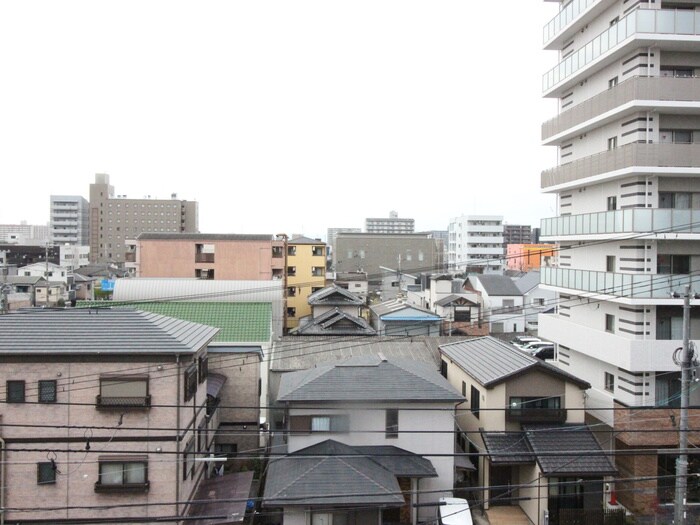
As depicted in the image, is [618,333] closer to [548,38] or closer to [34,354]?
[548,38]

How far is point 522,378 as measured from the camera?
16.2m

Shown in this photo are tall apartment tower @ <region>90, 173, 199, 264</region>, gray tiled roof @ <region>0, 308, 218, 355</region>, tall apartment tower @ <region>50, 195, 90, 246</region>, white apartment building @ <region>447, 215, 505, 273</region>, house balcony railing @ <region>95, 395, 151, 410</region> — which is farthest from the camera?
tall apartment tower @ <region>50, 195, 90, 246</region>

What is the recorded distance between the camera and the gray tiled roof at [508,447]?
49.1 feet

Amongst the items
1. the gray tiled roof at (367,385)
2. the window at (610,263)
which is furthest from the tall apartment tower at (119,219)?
the window at (610,263)

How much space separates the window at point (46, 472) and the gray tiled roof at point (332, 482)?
15.9 feet

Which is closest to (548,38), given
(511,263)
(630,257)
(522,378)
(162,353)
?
(630,257)

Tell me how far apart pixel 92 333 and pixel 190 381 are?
266 centimetres

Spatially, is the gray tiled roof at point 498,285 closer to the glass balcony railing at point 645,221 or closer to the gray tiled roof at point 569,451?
the glass balcony railing at point 645,221

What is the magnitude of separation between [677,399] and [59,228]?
10921 centimetres

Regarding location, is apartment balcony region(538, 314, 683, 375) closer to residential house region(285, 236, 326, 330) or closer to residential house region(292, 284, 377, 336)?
residential house region(292, 284, 377, 336)

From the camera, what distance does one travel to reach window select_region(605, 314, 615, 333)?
17.9m

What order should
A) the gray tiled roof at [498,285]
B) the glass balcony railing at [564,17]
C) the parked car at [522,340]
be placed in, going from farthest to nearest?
the gray tiled roof at [498,285], the parked car at [522,340], the glass balcony railing at [564,17]

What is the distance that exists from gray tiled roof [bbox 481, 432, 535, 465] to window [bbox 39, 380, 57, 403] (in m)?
10.8

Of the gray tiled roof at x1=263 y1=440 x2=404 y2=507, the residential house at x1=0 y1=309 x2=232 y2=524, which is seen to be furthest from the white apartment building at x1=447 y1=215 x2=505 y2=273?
the residential house at x1=0 y1=309 x2=232 y2=524
